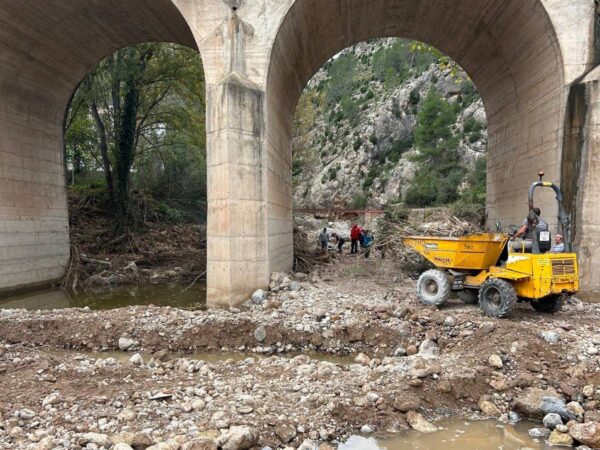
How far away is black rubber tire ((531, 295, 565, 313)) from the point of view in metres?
6.82

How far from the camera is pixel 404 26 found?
11.2 m

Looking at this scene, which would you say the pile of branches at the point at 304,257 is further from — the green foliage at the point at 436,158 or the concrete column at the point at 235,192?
the green foliage at the point at 436,158

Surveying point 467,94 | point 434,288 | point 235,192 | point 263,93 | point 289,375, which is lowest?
point 289,375

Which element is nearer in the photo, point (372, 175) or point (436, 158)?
point (436, 158)

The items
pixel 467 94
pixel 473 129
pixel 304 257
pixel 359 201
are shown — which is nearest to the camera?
pixel 304 257

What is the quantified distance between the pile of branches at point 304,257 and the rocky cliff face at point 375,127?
17.9 m

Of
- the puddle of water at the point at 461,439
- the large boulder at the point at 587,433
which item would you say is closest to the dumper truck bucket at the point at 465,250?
the puddle of water at the point at 461,439

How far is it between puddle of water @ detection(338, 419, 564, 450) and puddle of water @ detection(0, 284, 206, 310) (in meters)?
5.65

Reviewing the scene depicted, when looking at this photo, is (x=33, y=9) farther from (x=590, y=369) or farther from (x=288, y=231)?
(x=590, y=369)

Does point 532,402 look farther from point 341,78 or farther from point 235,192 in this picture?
point 341,78

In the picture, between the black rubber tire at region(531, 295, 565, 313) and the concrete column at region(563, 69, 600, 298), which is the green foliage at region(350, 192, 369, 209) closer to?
the concrete column at region(563, 69, 600, 298)

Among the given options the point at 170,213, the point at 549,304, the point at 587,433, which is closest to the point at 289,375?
the point at 587,433

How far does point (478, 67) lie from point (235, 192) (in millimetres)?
7610

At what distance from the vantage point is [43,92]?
38.3ft
